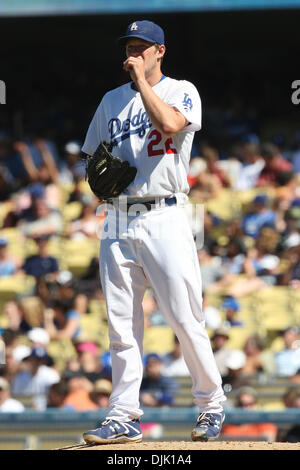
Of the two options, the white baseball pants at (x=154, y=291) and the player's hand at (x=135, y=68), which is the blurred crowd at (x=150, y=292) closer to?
the white baseball pants at (x=154, y=291)

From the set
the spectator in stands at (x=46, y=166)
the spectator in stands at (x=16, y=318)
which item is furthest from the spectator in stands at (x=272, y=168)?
the spectator in stands at (x=16, y=318)

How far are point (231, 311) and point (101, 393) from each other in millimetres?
1860

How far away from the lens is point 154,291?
163 inches

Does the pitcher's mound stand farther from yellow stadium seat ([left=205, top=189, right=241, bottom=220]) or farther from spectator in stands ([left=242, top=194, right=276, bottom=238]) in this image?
yellow stadium seat ([left=205, top=189, right=241, bottom=220])

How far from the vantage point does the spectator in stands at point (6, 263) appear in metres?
9.72

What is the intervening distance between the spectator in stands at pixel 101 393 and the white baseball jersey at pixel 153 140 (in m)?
3.30

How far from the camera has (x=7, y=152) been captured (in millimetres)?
12234

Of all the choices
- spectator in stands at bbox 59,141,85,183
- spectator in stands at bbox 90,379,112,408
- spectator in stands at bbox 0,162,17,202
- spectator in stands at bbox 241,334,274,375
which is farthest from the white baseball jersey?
spectator in stands at bbox 0,162,17,202

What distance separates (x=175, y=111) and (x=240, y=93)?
956 centimetres

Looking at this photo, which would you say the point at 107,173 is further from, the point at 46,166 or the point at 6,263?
the point at 46,166

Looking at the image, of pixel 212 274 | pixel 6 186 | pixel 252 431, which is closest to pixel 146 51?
pixel 252 431

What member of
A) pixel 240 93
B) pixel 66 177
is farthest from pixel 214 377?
pixel 240 93

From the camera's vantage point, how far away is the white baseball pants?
405 centimetres

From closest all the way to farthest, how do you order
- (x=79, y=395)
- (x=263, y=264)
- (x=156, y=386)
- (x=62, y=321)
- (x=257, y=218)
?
(x=79, y=395) < (x=156, y=386) < (x=62, y=321) < (x=263, y=264) < (x=257, y=218)
